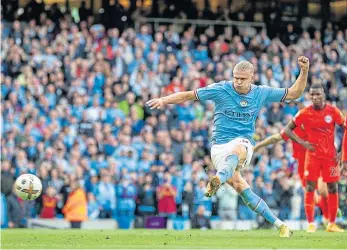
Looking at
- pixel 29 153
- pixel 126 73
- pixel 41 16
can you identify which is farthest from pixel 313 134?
pixel 41 16

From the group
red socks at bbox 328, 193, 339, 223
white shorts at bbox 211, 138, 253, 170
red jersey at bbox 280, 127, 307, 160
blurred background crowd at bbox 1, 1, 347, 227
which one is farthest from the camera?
blurred background crowd at bbox 1, 1, 347, 227

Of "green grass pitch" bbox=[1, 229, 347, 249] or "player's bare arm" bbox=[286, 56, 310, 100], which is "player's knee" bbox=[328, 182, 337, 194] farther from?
"player's bare arm" bbox=[286, 56, 310, 100]

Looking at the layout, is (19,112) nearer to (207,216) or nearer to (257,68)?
(207,216)

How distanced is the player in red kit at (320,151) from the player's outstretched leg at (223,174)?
4.41 metres

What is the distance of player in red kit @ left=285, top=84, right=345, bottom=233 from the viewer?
20.2 m

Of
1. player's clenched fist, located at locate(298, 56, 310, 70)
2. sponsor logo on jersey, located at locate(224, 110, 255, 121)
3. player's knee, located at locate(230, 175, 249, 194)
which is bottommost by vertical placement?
player's knee, located at locate(230, 175, 249, 194)

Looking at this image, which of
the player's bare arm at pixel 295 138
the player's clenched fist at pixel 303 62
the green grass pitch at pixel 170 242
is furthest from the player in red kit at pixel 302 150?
the player's clenched fist at pixel 303 62

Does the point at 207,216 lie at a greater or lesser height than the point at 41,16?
lesser

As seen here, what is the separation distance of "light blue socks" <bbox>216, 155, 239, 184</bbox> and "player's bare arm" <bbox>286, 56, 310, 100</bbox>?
132cm

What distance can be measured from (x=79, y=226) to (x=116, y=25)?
10.1 metres

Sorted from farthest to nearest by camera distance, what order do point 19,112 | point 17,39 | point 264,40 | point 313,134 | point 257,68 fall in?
1. point 264,40
2. point 257,68
3. point 17,39
4. point 19,112
5. point 313,134

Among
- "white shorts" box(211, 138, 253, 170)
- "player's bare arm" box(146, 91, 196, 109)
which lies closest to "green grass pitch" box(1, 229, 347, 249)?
"white shorts" box(211, 138, 253, 170)

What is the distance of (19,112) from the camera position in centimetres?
2858

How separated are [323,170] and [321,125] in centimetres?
86
